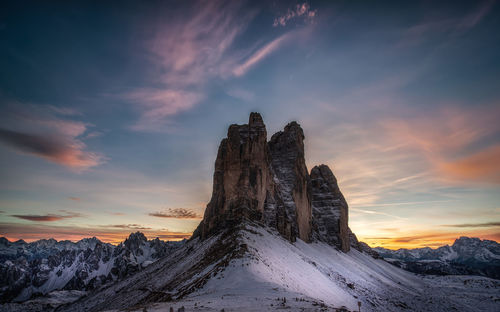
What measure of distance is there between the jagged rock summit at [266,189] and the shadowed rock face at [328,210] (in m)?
0.36

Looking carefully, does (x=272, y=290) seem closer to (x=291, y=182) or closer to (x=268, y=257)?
(x=268, y=257)

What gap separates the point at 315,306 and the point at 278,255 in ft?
86.1

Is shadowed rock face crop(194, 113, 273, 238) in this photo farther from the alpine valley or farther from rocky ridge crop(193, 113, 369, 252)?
the alpine valley

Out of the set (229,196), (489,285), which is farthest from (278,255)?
(489,285)

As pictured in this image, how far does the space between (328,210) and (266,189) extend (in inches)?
1750

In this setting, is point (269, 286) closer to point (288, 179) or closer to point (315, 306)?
point (315, 306)

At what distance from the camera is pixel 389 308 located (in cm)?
4578

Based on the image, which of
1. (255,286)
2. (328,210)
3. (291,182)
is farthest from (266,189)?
(255,286)

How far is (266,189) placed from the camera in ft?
242

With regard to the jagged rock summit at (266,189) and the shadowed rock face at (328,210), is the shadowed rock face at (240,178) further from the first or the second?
the shadowed rock face at (328,210)

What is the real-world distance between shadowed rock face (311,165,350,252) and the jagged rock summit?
0.36 metres

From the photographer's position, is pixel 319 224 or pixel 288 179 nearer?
pixel 288 179

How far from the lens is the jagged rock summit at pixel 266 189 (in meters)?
67.1

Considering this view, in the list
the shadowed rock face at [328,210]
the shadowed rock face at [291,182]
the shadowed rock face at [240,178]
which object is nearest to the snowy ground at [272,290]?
the shadowed rock face at [240,178]
